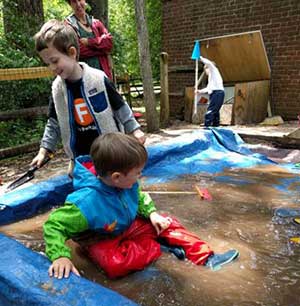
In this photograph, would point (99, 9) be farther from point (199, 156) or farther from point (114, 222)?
point (114, 222)

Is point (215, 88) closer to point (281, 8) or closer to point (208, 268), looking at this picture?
point (281, 8)

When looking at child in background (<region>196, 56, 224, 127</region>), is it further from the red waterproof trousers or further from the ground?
the red waterproof trousers

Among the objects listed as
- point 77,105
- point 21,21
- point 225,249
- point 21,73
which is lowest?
point 225,249

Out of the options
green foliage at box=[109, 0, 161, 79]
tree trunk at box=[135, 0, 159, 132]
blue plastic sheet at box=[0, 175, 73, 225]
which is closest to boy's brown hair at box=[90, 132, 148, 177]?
blue plastic sheet at box=[0, 175, 73, 225]

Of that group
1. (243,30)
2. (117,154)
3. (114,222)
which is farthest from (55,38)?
(243,30)

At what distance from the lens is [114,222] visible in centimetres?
169

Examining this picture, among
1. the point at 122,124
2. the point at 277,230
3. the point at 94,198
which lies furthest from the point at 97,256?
the point at 277,230

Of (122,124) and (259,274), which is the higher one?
(122,124)

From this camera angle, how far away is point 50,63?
1.82m

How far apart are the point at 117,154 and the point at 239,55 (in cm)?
589

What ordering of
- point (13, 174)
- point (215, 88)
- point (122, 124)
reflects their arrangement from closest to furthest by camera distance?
point (122, 124) < point (13, 174) < point (215, 88)

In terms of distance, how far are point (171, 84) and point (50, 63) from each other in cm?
660

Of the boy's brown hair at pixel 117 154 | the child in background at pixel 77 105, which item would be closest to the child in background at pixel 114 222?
the boy's brown hair at pixel 117 154

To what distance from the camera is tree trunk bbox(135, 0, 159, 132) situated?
5.24 m
